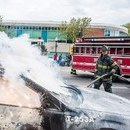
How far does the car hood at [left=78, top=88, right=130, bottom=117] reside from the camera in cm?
530

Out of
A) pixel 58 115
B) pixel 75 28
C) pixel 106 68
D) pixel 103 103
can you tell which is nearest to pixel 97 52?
pixel 106 68

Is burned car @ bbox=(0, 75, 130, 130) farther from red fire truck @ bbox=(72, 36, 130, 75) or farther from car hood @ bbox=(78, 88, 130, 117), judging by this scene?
red fire truck @ bbox=(72, 36, 130, 75)

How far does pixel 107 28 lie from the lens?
7238cm

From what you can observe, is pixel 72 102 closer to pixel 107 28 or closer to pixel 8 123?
pixel 8 123

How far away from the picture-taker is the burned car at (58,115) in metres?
4.99

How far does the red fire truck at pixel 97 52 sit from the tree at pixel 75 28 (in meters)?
34.5

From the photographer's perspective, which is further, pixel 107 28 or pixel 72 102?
pixel 107 28

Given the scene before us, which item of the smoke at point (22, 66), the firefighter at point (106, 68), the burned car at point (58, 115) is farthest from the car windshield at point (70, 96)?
the firefighter at point (106, 68)

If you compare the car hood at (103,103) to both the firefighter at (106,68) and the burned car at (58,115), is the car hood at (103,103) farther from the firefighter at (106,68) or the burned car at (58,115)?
the firefighter at (106,68)

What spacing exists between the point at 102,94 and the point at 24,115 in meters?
1.64

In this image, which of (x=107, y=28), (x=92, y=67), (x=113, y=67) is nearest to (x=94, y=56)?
(x=92, y=67)

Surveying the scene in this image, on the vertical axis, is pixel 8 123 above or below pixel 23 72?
below

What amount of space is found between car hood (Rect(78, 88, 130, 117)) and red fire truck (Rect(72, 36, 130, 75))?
427 inches

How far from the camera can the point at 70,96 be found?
5.57 metres
